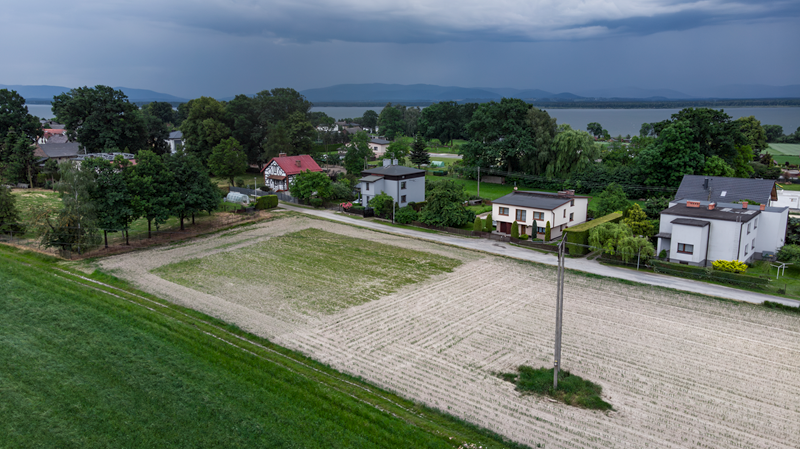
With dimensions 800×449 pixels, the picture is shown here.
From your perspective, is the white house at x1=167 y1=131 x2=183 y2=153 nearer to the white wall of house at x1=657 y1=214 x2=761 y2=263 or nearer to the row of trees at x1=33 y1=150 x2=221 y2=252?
the row of trees at x1=33 y1=150 x2=221 y2=252

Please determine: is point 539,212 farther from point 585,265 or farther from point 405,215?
point 405,215

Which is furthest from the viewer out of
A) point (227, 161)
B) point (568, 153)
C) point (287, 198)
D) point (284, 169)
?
point (227, 161)

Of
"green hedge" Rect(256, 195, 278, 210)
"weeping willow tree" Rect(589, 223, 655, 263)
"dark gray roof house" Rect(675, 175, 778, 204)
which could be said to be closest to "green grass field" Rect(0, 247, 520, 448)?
"weeping willow tree" Rect(589, 223, 655, 263)

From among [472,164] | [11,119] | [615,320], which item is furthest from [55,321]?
[11,119]

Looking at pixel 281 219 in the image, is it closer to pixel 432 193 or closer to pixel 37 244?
pixel 432 193

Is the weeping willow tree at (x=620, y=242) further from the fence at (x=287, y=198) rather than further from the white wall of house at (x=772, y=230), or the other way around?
the fence at (x=287, y=198)

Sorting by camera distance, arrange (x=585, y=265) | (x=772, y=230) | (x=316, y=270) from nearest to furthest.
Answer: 1. (x=316, y=270)
2. (x=585, y=265)
3. (x=772, y=230)

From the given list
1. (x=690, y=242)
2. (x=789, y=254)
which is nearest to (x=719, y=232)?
(x=690, y=242)

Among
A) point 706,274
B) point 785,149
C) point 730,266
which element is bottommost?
point 706,274

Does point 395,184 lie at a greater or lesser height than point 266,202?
greater
